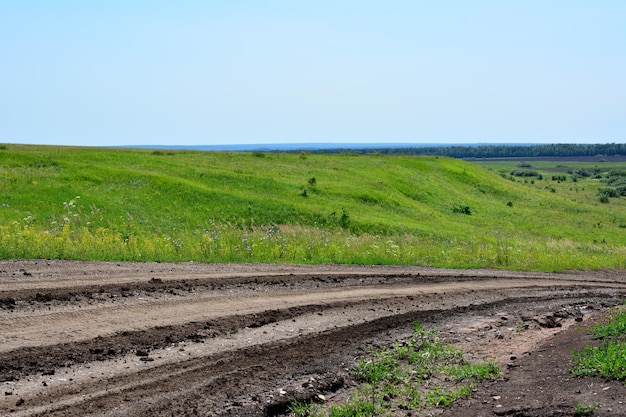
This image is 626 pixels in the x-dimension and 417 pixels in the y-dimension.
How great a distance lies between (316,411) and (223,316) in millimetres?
4446

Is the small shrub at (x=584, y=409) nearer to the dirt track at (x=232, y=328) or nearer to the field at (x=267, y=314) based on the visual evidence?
the field at (x=267, y=314)

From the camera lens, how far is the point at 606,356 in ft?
29.3

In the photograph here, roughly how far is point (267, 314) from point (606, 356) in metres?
5.94

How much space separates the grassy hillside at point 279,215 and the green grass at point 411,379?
32.7 feet

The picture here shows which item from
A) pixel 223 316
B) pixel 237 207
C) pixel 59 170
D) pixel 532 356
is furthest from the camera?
pixel 59 170

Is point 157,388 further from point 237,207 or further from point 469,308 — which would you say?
point 237,207

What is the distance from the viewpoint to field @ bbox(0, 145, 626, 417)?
8234mm

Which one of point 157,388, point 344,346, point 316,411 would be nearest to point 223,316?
point 344,346

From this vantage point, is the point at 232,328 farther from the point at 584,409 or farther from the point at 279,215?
the point at 279,215

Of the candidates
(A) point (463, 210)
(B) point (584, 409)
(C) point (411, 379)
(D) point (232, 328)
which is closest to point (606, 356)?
(B) point (584, 409)

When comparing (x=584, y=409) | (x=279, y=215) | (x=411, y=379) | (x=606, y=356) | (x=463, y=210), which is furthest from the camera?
(x=463, y=210)

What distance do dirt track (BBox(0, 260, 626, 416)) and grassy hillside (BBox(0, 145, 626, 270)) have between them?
144 inches

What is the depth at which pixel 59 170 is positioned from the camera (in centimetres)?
3634

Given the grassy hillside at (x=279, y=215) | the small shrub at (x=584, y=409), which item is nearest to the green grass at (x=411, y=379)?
the small shrub at (x=584, y=409)
